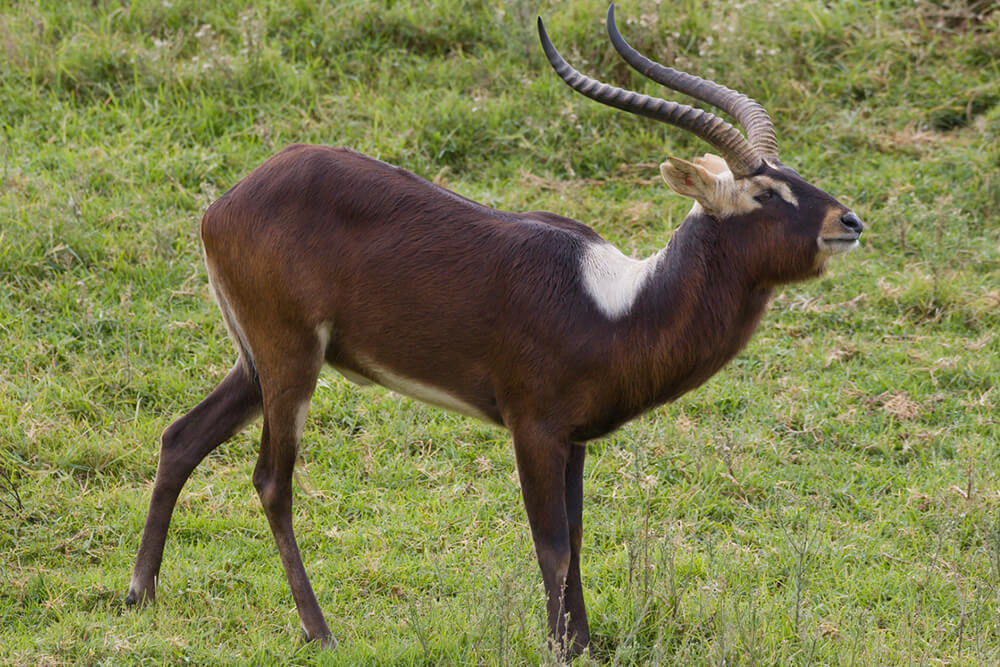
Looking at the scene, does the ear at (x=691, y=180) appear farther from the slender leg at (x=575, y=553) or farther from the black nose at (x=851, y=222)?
the slender leg at (x=575, y=553)

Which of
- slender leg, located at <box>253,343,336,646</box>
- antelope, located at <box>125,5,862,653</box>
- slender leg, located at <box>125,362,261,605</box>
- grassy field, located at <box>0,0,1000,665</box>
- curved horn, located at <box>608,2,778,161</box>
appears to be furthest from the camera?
slender leg, located at <box>125,362,261,605</box>

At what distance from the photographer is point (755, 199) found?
3973 millimetres

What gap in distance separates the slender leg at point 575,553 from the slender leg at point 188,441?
1.19 metres

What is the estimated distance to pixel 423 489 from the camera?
534 centimetres

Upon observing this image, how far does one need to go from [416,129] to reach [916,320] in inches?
121

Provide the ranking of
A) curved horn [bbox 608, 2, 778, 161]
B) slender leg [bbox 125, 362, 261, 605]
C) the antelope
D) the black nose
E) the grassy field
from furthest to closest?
slender leg [bbox 125, 362, 261, 605]
the grassy field
curved horn [bbox 608, 2, 778, 161]
the antelope
the black nose

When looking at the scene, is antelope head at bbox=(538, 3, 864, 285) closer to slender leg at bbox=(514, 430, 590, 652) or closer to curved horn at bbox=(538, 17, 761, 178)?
curved horn at bbox=(538, 17, 761, 178)

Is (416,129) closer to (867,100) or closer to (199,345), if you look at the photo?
(199,345)

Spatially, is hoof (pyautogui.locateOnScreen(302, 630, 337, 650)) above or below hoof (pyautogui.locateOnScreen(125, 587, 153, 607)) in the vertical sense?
above

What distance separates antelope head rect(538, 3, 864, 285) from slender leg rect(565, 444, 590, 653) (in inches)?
35.3

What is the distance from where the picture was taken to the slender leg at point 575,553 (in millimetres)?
4266

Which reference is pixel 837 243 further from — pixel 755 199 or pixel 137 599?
pixel 137 599

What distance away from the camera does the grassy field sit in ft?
14.5

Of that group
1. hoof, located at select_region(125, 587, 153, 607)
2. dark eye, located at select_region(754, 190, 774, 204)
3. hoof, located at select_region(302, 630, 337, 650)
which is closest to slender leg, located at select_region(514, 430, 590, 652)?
hoof, located at select_region(302, 630, 337, 650)
